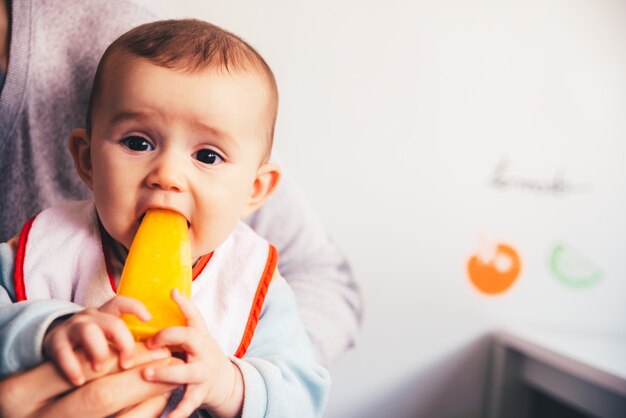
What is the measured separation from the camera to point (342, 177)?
1093 millimetres

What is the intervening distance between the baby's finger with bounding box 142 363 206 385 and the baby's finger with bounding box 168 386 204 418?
0.02 metres

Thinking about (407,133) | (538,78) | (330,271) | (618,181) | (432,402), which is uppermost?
(538,78)

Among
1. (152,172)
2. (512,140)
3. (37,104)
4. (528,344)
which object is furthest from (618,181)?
(37,104)

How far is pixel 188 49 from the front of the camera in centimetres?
61

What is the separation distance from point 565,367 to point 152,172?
954 mm

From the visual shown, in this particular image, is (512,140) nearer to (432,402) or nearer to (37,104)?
(432,402)

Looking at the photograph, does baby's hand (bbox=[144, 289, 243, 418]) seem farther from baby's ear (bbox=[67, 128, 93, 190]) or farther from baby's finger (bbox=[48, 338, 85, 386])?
baby's ear (bbox=[67, 128, 93, 190])

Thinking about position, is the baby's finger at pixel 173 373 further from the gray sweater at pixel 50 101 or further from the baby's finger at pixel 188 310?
the gray sweater at pixel 50 101

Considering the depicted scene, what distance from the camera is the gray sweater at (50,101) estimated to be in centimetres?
77

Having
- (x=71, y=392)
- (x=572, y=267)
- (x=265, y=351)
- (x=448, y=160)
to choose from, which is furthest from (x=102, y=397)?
(x=572, y=267)

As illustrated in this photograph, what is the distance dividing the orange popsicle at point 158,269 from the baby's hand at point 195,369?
0.06 feet

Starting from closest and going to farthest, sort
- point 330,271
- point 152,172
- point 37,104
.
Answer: point 152,172 < point 37,104 < point 330,271

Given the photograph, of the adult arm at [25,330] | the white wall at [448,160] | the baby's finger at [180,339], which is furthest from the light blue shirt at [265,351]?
the white wall at [448,160]

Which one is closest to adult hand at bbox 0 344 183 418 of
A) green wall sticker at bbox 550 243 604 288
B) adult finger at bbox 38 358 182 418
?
adult finger at bbox 38 358 182 418
